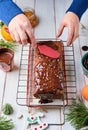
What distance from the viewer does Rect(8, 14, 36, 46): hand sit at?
3.21 feet

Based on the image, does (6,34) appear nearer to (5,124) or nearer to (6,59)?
(6,59)

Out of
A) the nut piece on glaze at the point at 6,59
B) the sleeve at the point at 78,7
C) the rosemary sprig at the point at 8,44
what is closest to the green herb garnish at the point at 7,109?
the nut piece on glaze at the point at 6,59

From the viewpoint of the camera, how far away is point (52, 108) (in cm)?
99

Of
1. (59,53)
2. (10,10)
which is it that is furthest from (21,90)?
(10,10)

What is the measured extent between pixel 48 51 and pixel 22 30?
14 cm

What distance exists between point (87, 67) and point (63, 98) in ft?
0.53

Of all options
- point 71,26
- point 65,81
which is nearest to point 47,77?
point 65,81

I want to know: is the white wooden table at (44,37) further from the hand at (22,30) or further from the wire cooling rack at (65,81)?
the hand at (22,30)

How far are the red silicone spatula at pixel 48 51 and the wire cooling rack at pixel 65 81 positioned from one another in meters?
0.08

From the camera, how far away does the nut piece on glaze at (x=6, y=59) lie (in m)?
1.06

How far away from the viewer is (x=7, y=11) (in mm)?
1055

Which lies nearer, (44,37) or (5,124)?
(5,124)

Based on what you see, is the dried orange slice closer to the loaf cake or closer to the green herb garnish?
the loaf cake

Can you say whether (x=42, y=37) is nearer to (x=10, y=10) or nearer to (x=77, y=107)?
(x=10, y=10)
